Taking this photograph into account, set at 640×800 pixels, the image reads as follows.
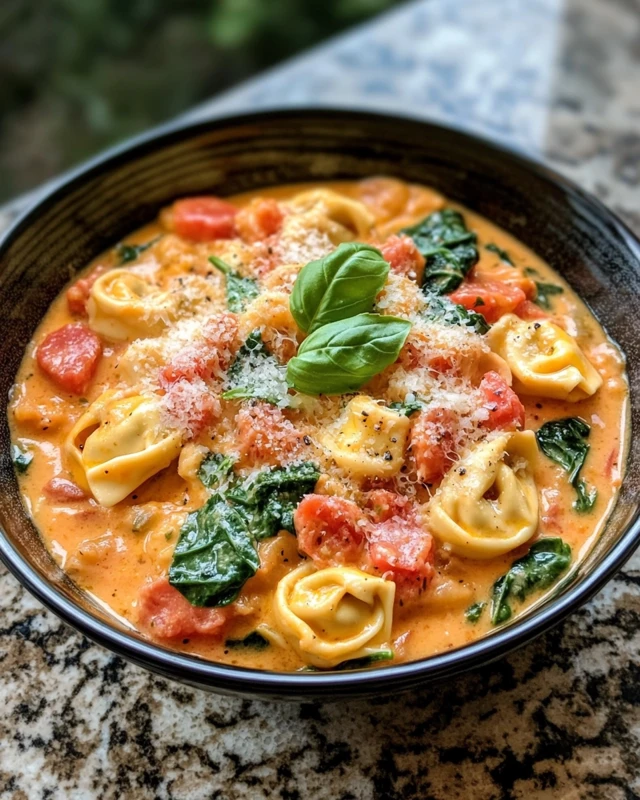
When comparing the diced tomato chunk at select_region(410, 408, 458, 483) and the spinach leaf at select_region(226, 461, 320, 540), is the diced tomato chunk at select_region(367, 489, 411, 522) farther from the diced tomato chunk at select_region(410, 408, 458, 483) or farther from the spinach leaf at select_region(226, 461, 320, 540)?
the spinach leaf at select_region(226, 461, 320, 540)

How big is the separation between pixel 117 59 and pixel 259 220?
552cm

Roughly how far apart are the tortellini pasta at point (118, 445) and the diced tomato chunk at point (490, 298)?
5.82 feet

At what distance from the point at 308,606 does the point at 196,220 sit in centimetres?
275

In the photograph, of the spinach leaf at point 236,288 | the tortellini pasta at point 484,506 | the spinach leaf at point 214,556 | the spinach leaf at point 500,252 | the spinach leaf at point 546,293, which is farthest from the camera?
the spinach leaf at point 500,252

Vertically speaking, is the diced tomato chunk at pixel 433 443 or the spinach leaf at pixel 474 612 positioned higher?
the diced tomato chunk at pixel 433 443

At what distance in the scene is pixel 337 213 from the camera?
529cm

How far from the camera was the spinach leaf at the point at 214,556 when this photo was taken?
362 centimetres

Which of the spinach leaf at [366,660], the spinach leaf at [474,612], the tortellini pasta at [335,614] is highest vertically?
the spinach leaf at [474,612]

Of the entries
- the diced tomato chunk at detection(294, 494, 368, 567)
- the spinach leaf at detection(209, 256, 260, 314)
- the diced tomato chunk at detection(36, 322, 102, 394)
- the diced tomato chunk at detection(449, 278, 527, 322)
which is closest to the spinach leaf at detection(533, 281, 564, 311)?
the diced tomato chunk at detection(449, 278, 527, 322)

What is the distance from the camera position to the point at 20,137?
9.83m

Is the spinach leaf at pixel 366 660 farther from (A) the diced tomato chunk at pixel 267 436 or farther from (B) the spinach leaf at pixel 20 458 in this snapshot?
(B) the spinach leaf at pixel 20 458

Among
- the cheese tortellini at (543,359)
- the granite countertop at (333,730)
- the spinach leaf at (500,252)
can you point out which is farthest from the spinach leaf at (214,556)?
the spinach leaf at (500,252)

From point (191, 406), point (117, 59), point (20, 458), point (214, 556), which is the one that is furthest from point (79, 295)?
point (117, 59)

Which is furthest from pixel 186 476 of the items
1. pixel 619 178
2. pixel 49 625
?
pixel 619 178
